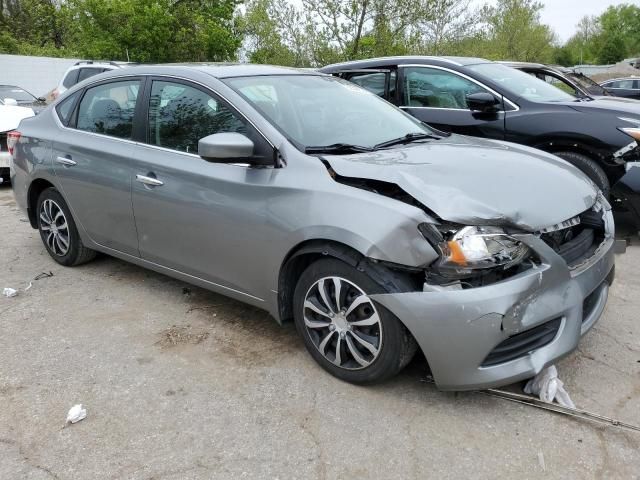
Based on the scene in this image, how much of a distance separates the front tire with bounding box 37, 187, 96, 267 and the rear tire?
443cm

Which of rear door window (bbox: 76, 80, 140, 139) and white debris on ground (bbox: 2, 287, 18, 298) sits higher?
rear door window (bbox: 76, 80, 140, 139)

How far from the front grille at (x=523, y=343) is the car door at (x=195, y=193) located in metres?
1.39

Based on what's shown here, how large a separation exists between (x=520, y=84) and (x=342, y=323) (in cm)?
424

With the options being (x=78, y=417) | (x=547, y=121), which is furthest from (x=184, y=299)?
(x=547, y=121)

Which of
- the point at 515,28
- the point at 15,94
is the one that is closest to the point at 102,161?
the point at 15,94

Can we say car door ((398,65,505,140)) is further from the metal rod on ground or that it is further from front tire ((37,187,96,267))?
front tire ((37,187,96,267))

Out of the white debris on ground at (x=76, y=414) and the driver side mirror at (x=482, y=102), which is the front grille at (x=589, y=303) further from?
the driver side mirror at (x=482, y=102)

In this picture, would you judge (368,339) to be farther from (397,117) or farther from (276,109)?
(397,117)

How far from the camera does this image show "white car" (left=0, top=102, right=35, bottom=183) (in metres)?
8.15

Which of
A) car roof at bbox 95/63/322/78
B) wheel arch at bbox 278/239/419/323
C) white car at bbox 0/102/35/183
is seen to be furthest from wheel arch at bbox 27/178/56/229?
white car at bbox 0/102/35/183

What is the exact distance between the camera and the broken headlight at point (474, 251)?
2.65 m

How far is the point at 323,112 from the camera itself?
12.2 feet

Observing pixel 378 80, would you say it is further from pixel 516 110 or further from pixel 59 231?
pixel 59 231

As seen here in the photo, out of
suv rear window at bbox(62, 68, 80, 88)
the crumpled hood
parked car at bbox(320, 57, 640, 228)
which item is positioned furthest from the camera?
suv rear window at bbox(62, 68, 80, 88)
